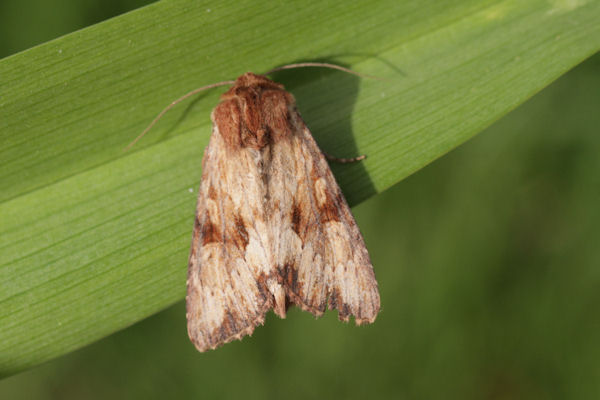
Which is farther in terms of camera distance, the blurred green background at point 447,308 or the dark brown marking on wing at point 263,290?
the blurred green background at point 447,308

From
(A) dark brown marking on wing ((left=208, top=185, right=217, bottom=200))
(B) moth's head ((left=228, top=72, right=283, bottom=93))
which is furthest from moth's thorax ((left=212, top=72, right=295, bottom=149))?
(A) dark brown marking on wing ((left=208, top=185, right=217, bottom=200))

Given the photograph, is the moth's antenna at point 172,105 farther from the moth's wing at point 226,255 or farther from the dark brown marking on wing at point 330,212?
the dark brown marking on wing at point 330,212

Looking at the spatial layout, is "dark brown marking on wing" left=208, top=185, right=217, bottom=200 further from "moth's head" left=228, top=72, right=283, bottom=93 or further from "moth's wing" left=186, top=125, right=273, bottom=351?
"moth's head" left=228, top=72, right=283, bottom=93

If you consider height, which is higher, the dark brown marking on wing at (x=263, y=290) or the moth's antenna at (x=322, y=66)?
the moth's antenna at (x=322, y=66)

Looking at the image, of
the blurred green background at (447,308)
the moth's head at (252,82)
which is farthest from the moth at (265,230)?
the blurred green background at (447,308)

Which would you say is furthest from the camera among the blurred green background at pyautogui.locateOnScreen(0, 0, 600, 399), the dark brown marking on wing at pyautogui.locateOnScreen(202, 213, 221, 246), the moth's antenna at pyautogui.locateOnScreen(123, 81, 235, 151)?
the blurred green background at pyautogui.locateOnScreen(0, 0, 600, 399)

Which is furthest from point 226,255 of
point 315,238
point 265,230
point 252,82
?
point 252,82

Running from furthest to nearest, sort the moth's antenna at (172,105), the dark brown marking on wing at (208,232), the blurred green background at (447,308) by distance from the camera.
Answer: the blurred green background at (447,308), the dark brown marking on wing at (208,232), the moth's antenna at (172,105)

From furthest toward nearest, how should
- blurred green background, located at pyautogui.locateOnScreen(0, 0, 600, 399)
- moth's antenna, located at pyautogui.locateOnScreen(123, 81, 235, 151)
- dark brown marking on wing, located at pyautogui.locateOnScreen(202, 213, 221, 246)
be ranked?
blurred green background, located at pyautogui.locateOnScreen(0, 0, 600, 399) → dark brown marking on wing, located at pyautogui.locateOnScreen(202, 213, 221, 246) → moth's antenna, located at pyautogui.locateOnScreen(123, 81, 235, 151)
